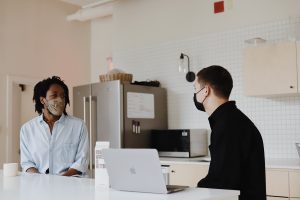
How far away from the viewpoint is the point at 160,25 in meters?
4.82

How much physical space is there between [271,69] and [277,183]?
3.13ft

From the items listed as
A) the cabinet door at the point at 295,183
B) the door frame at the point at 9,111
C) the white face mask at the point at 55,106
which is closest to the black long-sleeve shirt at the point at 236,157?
the white face mask at the point at 55,106

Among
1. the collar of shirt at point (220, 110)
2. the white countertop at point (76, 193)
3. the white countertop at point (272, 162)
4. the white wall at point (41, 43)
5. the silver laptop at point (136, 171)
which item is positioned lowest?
the white countertop at point (272, 162)

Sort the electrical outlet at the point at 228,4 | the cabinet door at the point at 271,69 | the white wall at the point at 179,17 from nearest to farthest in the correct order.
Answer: the cabinet door at the point at 271,69 < the white wall at the point at 179,17 < the electrical outlet at the point at 228,4

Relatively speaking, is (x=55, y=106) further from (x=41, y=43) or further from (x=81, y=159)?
(x=41, y=43)

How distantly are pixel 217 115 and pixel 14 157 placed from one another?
356 centimetres

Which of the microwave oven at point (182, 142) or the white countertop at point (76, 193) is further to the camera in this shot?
the microwave oven at point (182, 142)

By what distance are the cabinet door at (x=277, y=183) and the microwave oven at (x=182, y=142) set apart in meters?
→ 0.99

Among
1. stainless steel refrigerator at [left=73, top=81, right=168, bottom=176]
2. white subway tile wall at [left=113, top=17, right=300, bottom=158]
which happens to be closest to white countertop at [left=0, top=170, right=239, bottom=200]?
stainless steel refrigerator at [left=73, top=81, right=168, bottom=176]

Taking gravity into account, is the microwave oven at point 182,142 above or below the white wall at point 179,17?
below

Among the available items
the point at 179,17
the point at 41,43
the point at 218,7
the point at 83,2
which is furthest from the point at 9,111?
the point at 218,7

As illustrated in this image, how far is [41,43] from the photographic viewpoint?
5289 millimetres

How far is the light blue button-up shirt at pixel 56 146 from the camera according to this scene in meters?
2.70

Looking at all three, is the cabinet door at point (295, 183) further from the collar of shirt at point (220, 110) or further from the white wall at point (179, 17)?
the white wall at point (179, 17)
